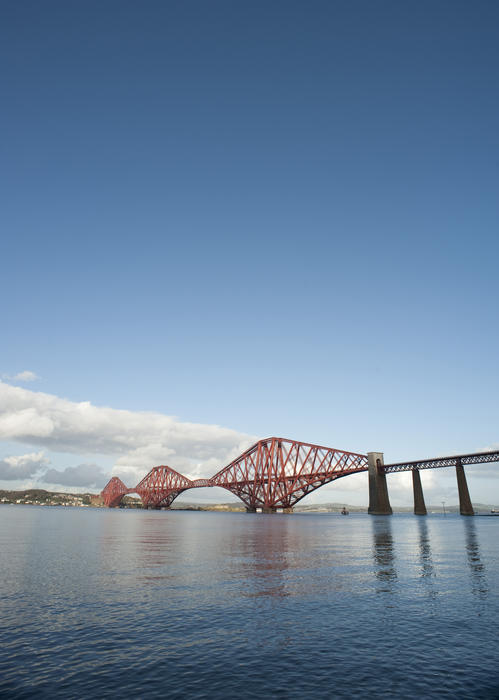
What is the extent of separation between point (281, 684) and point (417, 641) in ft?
20.4

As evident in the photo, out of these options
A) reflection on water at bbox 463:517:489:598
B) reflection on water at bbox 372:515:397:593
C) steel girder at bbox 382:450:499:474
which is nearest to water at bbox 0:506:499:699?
reflection on water at bbox 463:517:489:598

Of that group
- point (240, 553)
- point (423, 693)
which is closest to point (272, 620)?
point (423, 693)

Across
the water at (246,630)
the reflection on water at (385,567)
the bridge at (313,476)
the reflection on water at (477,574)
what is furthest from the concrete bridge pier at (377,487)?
the water at (246,630)

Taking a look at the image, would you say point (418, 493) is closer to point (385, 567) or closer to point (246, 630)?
point (385, 567)

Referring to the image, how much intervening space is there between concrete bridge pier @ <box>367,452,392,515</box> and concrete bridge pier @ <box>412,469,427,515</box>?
341 inches

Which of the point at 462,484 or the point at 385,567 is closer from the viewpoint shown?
the point at 385,567

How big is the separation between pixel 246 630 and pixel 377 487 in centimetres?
13072

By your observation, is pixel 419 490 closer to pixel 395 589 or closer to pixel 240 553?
pixel 240 553

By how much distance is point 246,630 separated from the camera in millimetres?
15930

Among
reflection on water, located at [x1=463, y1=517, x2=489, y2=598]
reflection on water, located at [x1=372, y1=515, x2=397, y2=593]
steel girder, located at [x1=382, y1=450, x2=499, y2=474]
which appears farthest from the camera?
steel girder, located at [x1=382, y1=450, x2=499, y2=474]

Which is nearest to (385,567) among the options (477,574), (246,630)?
(477,574)

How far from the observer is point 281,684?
11461 mm

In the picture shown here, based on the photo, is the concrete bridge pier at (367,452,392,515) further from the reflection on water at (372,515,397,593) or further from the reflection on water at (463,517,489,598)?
the reflection on water at (463,517,489,598)

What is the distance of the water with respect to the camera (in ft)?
37.7
